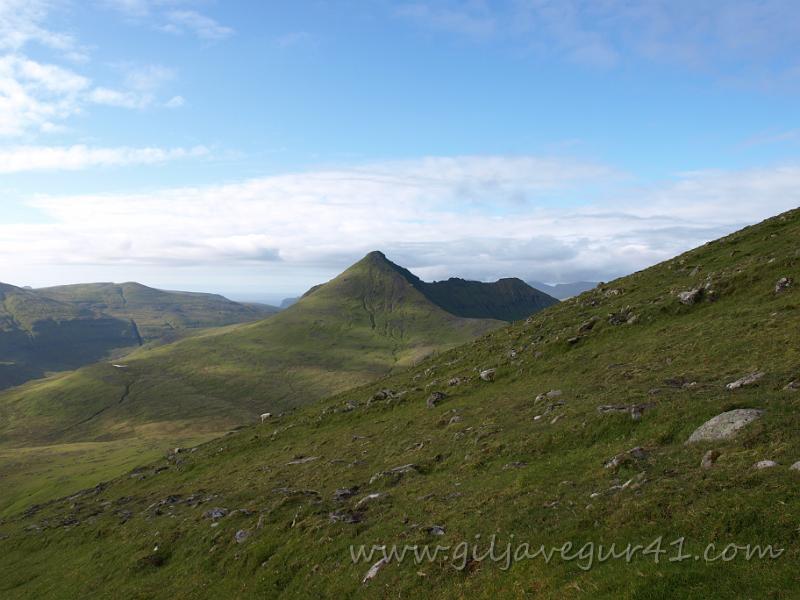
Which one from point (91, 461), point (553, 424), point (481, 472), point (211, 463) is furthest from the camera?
point (91, 461)

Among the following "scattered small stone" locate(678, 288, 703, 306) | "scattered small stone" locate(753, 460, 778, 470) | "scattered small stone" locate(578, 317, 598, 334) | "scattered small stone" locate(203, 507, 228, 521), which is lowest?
"scattered small stone" locate(203, 507, 228, 521)

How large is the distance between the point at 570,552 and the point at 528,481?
7455 millimetres

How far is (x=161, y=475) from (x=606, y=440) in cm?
6040

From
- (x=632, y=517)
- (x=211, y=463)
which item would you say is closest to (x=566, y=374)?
(x=632, y=517)

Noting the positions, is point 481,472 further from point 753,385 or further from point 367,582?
point 753,385

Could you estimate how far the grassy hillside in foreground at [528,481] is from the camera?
15.6 metres

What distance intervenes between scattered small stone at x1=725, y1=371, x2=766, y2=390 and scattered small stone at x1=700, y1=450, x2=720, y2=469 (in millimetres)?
9566

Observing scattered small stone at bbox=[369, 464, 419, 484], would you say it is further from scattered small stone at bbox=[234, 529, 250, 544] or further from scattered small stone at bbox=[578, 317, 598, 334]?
scattered small stone at bbox=[578, 317, 598, 334]

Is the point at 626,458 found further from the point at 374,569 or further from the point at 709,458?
the point at 374,569

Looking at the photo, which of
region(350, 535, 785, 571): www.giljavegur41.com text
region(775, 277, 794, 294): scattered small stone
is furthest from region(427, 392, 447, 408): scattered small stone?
region(775, 277, 794, 294): scattered small stone

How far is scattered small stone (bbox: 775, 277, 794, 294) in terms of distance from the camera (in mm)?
40125

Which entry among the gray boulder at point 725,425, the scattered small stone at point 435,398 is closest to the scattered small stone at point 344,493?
the scattered small stone at point 435,398

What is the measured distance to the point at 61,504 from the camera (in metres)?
67.4

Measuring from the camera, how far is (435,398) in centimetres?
5091
